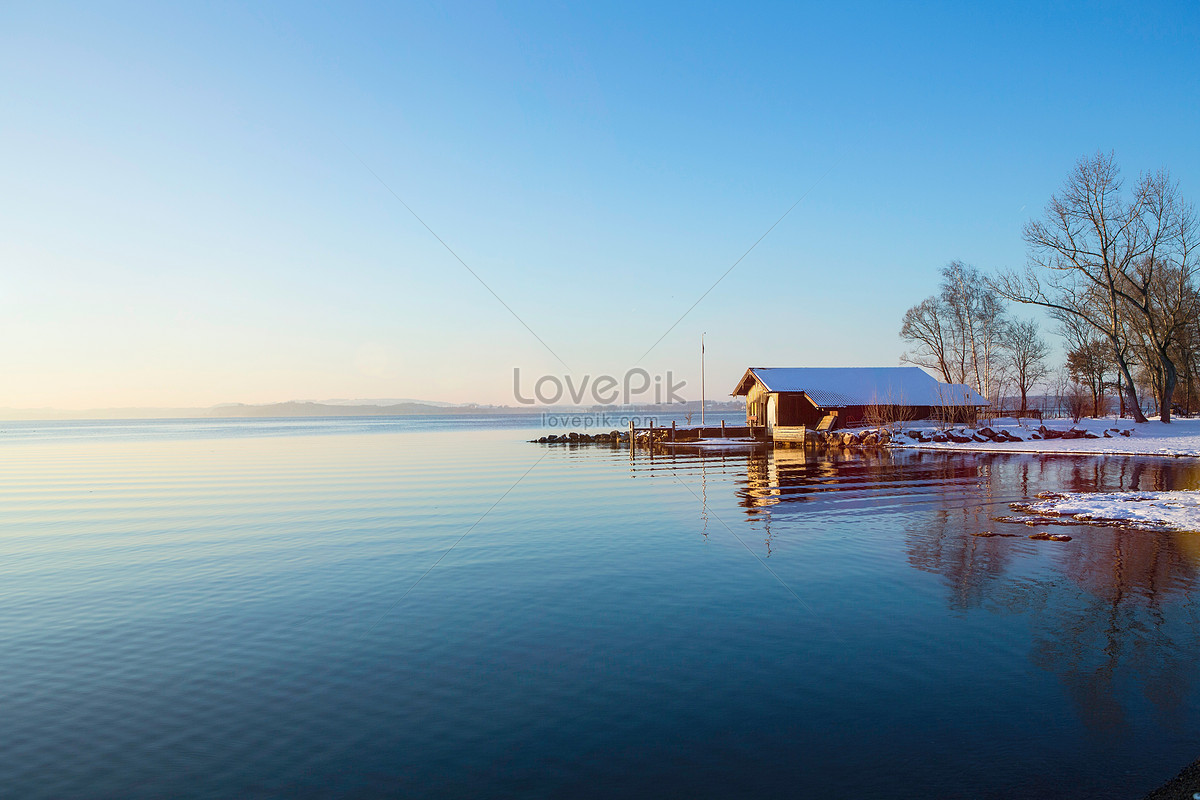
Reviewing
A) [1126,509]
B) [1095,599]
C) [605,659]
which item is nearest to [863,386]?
[1126,509]

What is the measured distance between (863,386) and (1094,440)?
17749 mm

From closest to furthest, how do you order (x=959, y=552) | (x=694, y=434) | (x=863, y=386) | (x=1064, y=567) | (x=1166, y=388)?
1. (x=1064, y=567)
2. (x=959, y=552)
3. (x=1166, y=388)
4. (x=863, y=386)
5. (x=694, y=434)

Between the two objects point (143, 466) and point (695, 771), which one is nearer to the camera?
point (695, 771)

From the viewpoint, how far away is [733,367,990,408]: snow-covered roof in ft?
179

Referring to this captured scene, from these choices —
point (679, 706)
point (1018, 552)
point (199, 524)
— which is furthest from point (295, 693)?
point (199, 524)

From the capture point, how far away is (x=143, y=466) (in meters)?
43.2

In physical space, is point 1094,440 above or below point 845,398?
below

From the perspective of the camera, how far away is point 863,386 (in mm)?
56562

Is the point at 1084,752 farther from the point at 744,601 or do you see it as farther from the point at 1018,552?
the point at 1018,552

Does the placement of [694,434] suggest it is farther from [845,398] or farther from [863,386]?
[863,386]

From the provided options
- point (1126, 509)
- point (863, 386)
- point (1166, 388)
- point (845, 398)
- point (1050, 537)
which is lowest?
point (1050, 537)

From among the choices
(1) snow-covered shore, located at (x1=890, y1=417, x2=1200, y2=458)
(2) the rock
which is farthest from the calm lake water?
(1) snow-covered shore, located at (x1=890, y1=417, x2=1200, y2=458)

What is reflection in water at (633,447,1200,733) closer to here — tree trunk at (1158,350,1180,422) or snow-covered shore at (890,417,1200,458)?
snow-covered shore at (890,417,1200,458)

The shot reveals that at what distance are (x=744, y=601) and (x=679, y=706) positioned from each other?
12.8 ft
